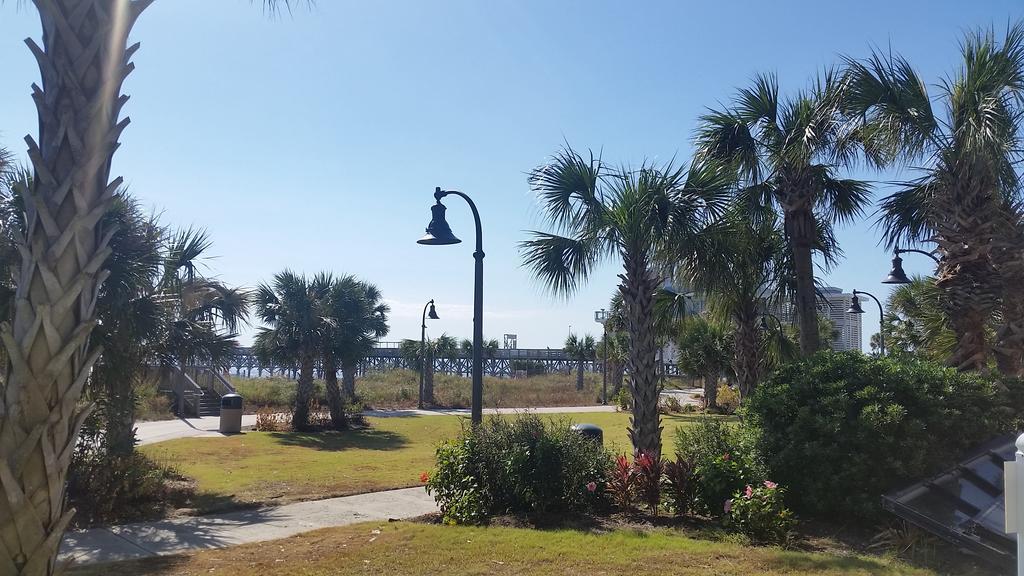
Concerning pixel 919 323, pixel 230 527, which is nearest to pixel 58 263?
pixel 230 527

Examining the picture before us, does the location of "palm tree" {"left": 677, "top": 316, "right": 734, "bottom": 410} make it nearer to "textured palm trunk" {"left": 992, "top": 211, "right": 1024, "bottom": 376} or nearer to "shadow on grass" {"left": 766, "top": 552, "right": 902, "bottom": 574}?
"textured palm trunk" {"left": 992, "top": 211, "right": 1024, "bottom": 376}

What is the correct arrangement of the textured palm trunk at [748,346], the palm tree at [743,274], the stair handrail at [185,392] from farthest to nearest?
1. the stair handrail at [185,392]
2. the textured palm trunk at [748,346]
3. the palm tree at [743,274]

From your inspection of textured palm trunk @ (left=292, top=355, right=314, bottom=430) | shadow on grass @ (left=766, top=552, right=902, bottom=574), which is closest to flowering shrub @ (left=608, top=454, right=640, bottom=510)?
shadow on grass @ (left=766, top=552, right=902, bottom=574)

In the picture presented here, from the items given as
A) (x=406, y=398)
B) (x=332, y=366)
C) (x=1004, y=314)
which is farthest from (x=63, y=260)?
(x=406, y=398)

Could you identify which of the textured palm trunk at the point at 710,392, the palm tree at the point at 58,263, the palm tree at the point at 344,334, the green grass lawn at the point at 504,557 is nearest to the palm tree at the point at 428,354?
the palm tree at the point at 344,334

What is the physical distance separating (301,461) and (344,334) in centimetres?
920

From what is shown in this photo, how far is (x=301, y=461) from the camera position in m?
15.5

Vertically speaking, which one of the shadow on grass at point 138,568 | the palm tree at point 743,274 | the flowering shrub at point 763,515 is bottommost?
the shadow on grass at point 138,568

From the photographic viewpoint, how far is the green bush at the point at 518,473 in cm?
860

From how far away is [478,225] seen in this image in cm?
→ 1023

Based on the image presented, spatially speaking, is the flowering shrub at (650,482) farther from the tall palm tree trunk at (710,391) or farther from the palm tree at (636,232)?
the tall palm tree trunk at (710,391)

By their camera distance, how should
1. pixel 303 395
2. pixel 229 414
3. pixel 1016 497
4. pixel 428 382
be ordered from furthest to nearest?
pixel 428 382 → pixel 303 395 → pixel 229 414 → pixel 1016 497

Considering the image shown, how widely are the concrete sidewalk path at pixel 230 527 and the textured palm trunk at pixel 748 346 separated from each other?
7482 millimetres

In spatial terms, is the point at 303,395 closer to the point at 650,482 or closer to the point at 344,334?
the point at 344,334
